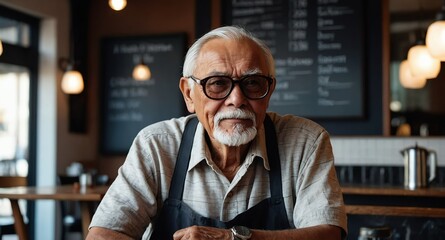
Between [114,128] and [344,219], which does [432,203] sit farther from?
[114,128]

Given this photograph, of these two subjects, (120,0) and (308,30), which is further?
(308,30)

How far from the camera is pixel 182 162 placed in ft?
6.20

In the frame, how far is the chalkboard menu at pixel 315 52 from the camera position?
5.61 m

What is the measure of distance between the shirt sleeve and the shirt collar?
0.12 meters

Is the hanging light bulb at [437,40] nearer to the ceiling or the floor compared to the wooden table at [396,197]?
nearer to the ceiling

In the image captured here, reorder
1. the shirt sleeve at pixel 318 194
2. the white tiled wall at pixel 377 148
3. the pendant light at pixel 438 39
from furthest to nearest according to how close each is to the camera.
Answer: the white tiled wall at pixel 377 148 → the pendant light at pixel 438 39 → the shirt sleeve at pixel 318 194

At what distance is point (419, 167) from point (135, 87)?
10.3 ft

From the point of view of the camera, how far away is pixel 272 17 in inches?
232

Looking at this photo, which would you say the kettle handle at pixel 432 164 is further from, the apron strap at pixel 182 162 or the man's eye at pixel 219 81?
the man's eye at pixel 219 81

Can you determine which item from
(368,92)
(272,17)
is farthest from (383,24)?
(272,17)

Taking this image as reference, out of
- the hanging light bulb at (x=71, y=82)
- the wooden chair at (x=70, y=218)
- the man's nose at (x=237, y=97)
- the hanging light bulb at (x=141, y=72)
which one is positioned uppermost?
the hanging light bulb at (x=141, y=72)

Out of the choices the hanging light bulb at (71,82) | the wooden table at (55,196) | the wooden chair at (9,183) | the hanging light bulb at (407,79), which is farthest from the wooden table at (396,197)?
the hanging light bulb at (71,82)

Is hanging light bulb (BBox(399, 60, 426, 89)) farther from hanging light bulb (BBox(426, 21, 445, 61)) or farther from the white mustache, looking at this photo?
the white mustache

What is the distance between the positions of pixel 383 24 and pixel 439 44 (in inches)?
60.6
